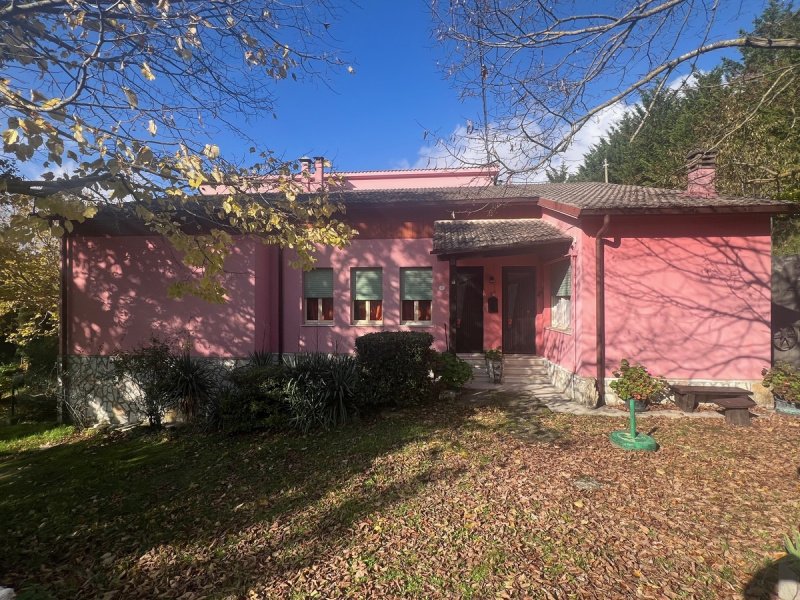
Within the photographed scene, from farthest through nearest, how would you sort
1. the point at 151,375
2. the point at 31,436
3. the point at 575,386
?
the point at 31,436, the point at 151,375, the point at 575,386

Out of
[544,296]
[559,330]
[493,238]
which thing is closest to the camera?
[493,238]

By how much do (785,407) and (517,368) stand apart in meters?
4.83

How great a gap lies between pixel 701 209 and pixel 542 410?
4.64 m

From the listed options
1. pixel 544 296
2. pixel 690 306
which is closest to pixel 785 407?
pixel 690 306

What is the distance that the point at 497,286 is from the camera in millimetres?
10312

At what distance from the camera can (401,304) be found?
9.69 meters

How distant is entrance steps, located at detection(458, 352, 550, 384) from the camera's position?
9312 mm

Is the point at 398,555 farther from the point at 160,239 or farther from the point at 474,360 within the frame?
the point at 160,239

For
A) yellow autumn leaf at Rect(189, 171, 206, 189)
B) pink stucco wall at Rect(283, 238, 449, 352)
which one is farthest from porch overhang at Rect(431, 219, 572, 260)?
yellow autumn leaf at Rect(189, 171, 206, 189)

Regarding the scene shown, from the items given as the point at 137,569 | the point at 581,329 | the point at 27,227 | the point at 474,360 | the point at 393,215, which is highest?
the point at 393,215

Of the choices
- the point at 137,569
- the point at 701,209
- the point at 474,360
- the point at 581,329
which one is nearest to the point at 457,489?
the point at 137,569

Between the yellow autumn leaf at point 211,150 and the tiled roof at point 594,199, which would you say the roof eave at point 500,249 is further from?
the yellow autumn leaf at point 211,150

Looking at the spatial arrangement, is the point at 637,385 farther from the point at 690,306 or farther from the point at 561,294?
the point at 561,294

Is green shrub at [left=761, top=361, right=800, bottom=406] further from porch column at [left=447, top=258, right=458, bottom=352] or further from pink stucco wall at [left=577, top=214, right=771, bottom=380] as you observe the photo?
porch column at [left=447, top=258, right=458, bottom=352]
